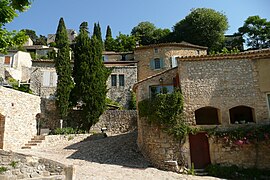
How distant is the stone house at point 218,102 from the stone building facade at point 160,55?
489 inches

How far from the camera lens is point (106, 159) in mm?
12070

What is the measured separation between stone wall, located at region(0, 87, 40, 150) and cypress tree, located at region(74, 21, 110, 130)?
408 cm

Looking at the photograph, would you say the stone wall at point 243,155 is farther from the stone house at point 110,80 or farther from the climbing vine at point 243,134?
the stone house at point 110,80

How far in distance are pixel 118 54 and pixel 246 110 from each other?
19844mm

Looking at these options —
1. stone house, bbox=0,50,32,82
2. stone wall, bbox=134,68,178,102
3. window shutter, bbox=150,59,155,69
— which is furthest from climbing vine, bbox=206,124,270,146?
stone house, bbox=0,50,32,82

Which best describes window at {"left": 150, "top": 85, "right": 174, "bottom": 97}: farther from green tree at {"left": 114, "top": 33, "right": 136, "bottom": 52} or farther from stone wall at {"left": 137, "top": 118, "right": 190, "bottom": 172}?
green tree at {"left": 114, "top": 33, "right": 136, "bottom": 52}

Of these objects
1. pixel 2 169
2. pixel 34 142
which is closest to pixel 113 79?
pixel 34 142

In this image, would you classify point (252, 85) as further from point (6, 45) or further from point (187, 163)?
point (6, 45)

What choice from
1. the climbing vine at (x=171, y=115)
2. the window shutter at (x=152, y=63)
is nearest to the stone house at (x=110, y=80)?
the window shutter at (x=152, y=63)

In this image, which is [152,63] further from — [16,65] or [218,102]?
[16,65]

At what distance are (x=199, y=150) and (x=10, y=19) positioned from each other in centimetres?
1000

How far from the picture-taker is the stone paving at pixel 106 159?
369 inches

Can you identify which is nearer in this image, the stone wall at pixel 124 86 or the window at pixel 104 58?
the stone wall at pixel 124 86

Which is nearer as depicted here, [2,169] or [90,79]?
[2,169]
